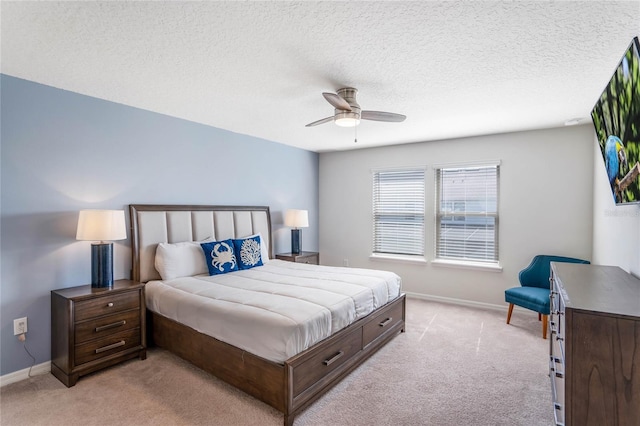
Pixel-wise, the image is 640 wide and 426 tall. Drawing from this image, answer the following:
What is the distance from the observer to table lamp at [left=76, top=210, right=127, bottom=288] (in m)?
2.65

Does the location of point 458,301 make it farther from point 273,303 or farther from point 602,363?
point 602,363

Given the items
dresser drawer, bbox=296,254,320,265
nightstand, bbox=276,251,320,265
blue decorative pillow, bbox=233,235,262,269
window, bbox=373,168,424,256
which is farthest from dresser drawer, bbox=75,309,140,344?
window, bbox=373,168,424,256

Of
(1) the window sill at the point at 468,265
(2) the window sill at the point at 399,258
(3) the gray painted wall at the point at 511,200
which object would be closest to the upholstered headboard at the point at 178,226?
(2) the window sill at the point at 399,258

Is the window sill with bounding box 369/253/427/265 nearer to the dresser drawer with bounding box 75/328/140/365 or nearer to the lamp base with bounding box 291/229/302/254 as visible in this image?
the lamp base with bounding box 291/229/302/254

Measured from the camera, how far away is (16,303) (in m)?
2.56

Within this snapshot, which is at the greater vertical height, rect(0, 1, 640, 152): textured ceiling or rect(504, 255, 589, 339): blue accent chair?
rect(0, 1, 640, 152): textured ceiling

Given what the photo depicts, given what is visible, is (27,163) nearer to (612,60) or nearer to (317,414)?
(317,414)

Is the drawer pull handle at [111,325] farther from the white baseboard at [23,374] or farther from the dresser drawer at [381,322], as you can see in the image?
the dresser drawer at [381,322]

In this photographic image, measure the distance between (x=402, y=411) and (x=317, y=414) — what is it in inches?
23.0

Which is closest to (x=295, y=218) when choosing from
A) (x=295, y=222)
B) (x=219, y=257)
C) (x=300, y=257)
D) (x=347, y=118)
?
(x=295, y=222)

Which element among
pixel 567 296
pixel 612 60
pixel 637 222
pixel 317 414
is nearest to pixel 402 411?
pixel 317 414

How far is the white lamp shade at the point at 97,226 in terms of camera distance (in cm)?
264

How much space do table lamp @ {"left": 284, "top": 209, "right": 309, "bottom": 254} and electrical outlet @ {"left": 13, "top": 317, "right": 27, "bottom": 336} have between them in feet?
10.1

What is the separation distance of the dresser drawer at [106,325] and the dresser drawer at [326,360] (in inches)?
68.1
